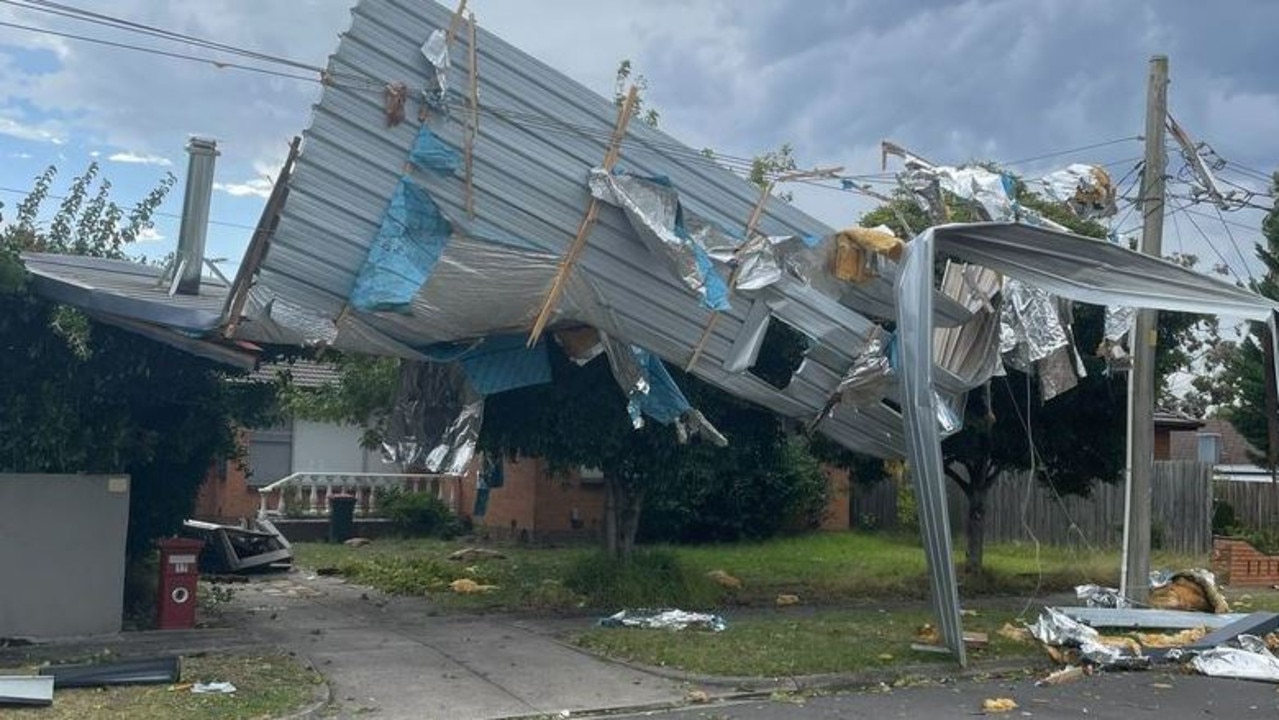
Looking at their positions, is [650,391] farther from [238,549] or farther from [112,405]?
[238,549]

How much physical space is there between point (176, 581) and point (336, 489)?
38.4 feet

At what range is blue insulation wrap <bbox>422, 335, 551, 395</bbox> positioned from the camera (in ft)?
47.1

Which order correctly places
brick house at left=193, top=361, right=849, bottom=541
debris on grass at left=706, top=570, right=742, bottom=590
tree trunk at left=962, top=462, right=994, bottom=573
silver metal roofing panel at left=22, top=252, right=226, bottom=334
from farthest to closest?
brick house at left=193, top=361, right=849, bottom=541 < tree trunk at left=962, top=462, right=994, bottom=573 < debris on grass at left=706, top=570, right=742, bottom=590 < silver metal roofing panel at left=22, top=252, right=226, bottom=334

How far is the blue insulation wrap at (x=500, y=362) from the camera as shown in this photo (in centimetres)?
1436

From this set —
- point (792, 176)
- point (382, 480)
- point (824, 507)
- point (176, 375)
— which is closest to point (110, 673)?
point (176, 375)

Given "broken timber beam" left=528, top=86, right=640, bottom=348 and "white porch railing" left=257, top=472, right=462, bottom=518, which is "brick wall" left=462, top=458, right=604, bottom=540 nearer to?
"white porch railing" left=257, top=472, right=462, bottom=518

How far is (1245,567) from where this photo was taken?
874 inches

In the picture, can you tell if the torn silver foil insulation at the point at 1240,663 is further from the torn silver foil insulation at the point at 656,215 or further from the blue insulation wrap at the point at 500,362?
the blue insulation wrap at the point at 500,362

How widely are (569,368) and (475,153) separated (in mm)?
3255

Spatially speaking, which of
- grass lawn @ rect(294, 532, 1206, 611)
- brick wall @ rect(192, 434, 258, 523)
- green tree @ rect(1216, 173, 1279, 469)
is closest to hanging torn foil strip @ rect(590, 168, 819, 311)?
grass lawn @ rect(294, 532, 1206, 611)

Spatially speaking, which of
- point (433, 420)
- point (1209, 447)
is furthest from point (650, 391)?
point (1209, 447)

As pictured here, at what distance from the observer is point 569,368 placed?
50.5 feet

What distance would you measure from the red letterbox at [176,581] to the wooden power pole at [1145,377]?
10.4m

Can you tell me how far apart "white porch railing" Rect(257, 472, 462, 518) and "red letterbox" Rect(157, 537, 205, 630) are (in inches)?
403
